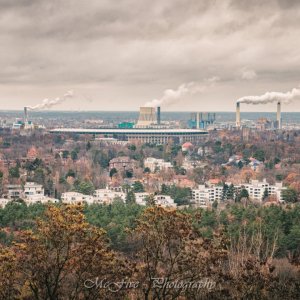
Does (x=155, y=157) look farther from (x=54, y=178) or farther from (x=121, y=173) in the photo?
(x=54, y=178)

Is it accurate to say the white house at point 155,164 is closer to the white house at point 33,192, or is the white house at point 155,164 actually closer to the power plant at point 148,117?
the white house at point 33,192

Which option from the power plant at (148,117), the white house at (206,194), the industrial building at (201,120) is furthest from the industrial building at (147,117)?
the white house at (206,194)

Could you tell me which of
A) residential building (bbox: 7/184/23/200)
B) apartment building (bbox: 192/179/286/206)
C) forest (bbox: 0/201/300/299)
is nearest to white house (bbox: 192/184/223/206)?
apartment building (bbox: 192/179/286/206)

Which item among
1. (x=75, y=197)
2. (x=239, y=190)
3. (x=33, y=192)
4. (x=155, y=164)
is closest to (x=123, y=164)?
(x=155, y=164)

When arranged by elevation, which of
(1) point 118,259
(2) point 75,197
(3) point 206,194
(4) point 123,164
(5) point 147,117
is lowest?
(3) point 206,194

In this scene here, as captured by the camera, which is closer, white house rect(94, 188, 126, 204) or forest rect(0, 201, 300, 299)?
forest rect(0, 201, 300, 299)

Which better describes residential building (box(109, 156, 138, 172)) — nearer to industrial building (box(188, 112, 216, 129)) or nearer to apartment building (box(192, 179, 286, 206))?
apartment building (box(192, 179, 286, 206))

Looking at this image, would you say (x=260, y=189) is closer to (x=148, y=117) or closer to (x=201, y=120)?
(x=148, y=117)

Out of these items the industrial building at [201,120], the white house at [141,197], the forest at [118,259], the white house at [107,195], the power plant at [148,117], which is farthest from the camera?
the industrial building at [201,120]

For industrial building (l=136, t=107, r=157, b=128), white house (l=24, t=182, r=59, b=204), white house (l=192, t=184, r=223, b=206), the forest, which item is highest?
the forest
